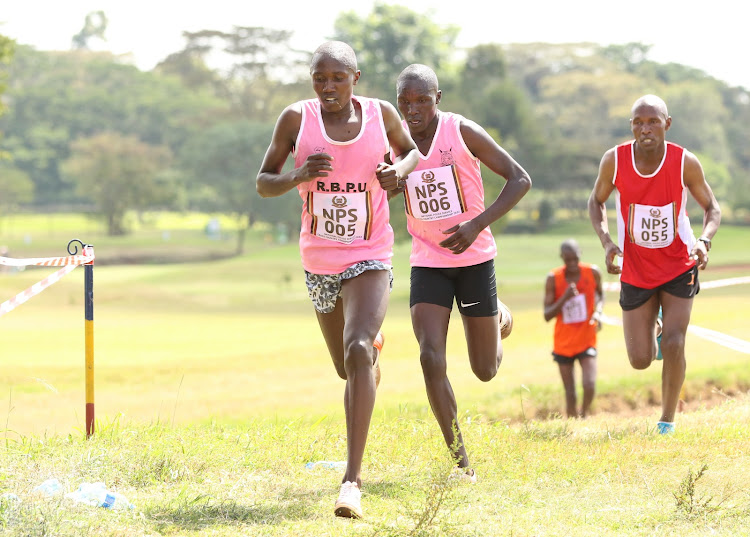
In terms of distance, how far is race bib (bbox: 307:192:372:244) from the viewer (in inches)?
213

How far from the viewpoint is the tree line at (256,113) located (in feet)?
271

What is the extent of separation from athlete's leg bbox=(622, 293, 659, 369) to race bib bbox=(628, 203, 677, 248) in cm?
46

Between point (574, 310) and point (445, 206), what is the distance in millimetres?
5498

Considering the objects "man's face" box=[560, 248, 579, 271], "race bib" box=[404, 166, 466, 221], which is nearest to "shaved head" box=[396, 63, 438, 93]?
"race bib" box=[404, 166, 466, 221]

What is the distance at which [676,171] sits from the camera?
23.5 ft

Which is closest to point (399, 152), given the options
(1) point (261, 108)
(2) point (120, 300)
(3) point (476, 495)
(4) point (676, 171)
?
(3) point (476, 495)

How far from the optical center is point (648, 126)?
23.4 feet

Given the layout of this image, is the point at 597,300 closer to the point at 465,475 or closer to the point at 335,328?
the point at 335,328

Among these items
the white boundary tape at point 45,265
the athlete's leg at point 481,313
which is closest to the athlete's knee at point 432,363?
the athlete's leg at point 481,313

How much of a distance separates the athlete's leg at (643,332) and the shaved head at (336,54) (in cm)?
319

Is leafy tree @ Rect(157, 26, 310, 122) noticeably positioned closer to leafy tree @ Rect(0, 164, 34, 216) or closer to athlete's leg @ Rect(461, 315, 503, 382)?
leafy tree @ Rect(0, 164, 34, 216)

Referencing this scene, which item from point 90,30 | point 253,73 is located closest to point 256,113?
point 253,73

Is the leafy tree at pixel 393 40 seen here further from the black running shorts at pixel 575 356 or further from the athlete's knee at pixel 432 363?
the athlete's knee at pixel 432 363

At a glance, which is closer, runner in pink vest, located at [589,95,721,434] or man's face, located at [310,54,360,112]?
man's face, located at [310,54,360,112]
